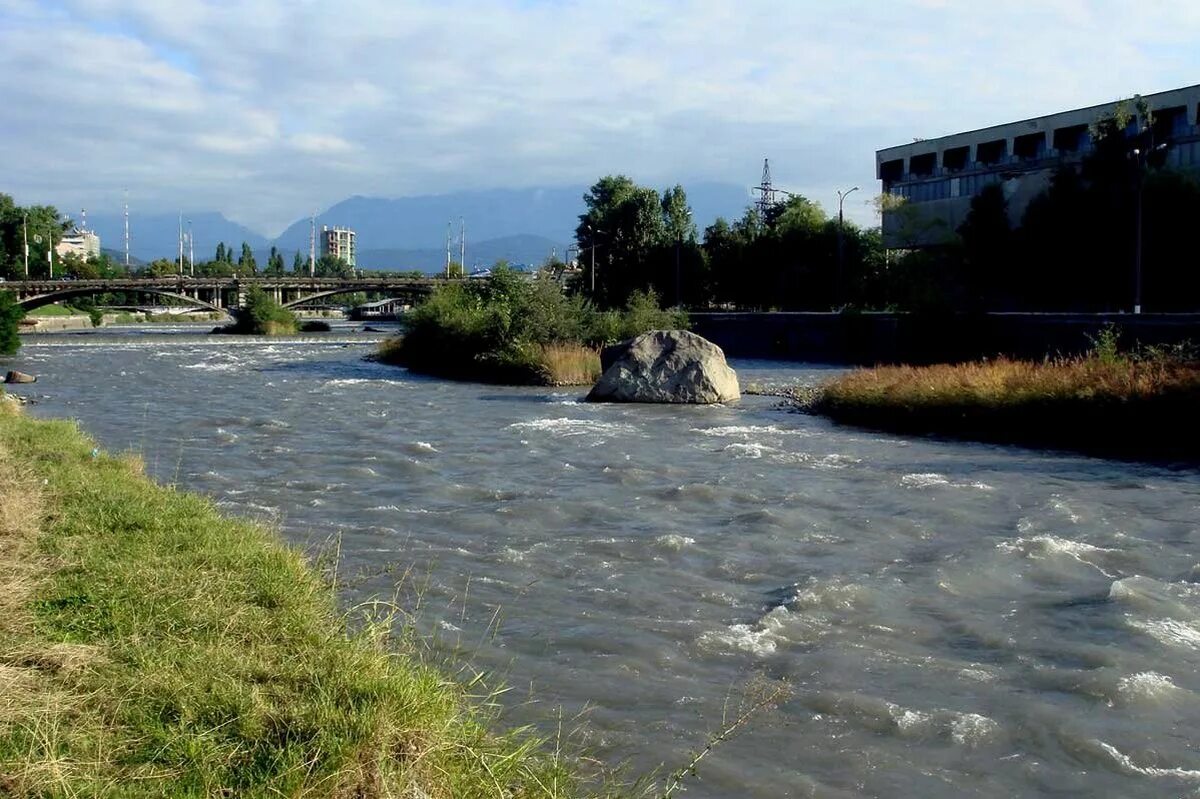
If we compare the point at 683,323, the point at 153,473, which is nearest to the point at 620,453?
the point at 153,473

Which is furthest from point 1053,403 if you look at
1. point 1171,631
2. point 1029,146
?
point 1029,146

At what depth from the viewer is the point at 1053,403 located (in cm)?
2230

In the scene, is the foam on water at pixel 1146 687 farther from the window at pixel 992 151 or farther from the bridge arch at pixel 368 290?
the bridge arch at pixel 368 290

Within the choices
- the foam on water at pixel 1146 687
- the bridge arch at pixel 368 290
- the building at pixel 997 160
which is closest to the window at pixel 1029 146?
the building at pixel 997 160

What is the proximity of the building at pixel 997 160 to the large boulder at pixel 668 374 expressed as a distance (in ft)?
131

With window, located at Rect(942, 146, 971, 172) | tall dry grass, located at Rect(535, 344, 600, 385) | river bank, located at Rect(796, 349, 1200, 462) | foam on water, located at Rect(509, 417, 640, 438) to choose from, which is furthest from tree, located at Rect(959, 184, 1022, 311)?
foam on water, located at Rect(509, 417, 640, 438)

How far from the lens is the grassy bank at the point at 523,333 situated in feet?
124

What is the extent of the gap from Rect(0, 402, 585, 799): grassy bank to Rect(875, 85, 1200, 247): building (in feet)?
203

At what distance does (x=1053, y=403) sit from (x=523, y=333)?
2166cm

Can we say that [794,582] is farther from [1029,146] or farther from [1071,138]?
[1029,146]

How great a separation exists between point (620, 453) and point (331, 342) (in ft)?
182

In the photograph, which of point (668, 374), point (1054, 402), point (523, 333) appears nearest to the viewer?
point (1054, 402)

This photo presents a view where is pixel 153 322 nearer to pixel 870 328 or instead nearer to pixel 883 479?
pixel 870 328

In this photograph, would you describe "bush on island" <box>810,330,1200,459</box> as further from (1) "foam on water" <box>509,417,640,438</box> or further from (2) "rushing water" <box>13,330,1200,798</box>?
(1) "foam on water" <box>509,417,640,438</box>
